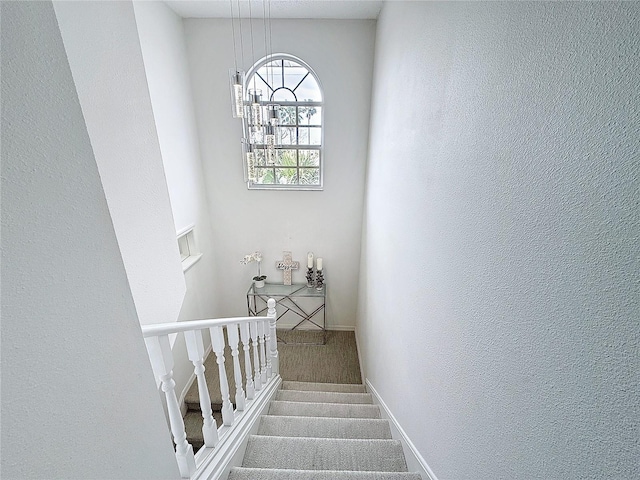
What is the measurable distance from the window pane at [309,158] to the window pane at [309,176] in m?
0.06

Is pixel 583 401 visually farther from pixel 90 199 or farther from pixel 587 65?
pixel 90 199

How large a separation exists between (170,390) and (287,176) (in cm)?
286

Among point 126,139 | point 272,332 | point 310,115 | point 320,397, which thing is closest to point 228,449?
point 272,332

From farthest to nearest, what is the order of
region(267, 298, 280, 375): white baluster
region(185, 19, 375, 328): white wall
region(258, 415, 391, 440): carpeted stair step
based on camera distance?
region(185, 19, 375, 328): white wall
region(267, 298, 280, 375): white baluster
region(258, 415, 391, 440): carpeted stair step

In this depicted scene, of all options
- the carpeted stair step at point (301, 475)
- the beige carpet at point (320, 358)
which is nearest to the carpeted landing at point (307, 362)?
the beige carpet at point (320, 358)

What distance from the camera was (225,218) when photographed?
358 centimetres

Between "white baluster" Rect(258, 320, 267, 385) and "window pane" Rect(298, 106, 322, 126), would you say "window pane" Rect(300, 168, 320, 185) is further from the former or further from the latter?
"white baluster" Rect(258, 320, 267, 385)

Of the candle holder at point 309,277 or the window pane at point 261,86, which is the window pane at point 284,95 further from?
the candle holder at point 309,277

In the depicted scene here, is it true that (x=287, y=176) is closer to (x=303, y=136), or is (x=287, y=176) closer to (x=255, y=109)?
(x=303, y=136)

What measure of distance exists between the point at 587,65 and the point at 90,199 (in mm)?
988

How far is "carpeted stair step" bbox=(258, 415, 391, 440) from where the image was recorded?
5.56 feet

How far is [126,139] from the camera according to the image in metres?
1.37

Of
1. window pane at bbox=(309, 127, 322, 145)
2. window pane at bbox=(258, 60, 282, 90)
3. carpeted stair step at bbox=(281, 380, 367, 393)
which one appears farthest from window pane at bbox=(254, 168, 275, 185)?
carpeted stair step at bbox=(281, 380, 367, 393)

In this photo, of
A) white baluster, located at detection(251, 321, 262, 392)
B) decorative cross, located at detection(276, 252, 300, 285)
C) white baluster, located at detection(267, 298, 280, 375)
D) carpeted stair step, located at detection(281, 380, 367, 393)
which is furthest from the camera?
decorative cross, located at detection(276, 252, 300, 285)
